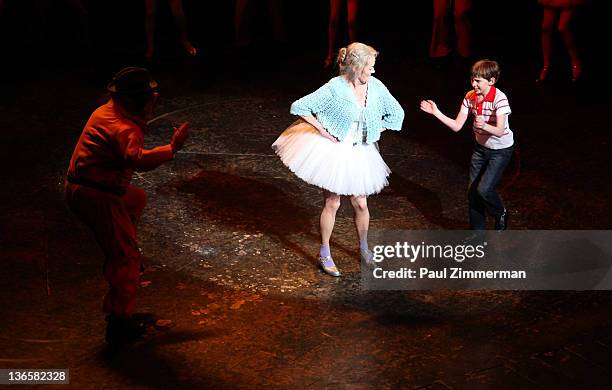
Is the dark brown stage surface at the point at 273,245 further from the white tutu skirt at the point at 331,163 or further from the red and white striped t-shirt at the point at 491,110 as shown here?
the red and white striped t-shirt at the point at 491,110

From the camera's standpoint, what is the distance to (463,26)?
1239 cm

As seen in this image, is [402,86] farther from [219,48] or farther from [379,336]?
[379,336]

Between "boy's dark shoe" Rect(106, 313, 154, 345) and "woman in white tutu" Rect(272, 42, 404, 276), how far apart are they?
1619 millimetres

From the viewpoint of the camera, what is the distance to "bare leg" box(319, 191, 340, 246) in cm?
Result: 728

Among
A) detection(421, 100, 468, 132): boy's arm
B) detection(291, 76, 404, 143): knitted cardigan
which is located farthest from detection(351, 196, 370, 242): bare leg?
detection(421, 100, 468, 132): boy's arm

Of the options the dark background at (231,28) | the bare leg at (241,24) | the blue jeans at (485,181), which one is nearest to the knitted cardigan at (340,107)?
the blue jeans at (485,181)

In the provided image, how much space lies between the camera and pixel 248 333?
6.54 metres

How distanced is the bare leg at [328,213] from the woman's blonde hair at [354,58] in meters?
0.90

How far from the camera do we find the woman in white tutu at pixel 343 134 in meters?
7.03

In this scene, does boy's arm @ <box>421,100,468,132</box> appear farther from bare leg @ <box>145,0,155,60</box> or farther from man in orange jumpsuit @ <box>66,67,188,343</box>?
bare leg @ <box>145,0,155,60</box>

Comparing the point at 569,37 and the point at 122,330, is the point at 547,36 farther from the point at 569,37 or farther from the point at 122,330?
the point at 122,330

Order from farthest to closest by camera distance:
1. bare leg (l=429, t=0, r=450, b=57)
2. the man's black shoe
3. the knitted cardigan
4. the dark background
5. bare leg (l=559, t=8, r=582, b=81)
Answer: the dark background, bare leg (l=429, t=0, r=450, b=57), bare leg (l=559, t=8, r=582, b=81), the man's black shoe, the knitted cardigan

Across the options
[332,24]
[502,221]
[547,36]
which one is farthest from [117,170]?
[547,36]

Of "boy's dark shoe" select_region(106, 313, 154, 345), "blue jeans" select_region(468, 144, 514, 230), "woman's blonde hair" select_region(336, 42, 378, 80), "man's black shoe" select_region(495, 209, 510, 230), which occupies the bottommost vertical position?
"boy's dark shoe" select_region(106, 313, 154, 345)
